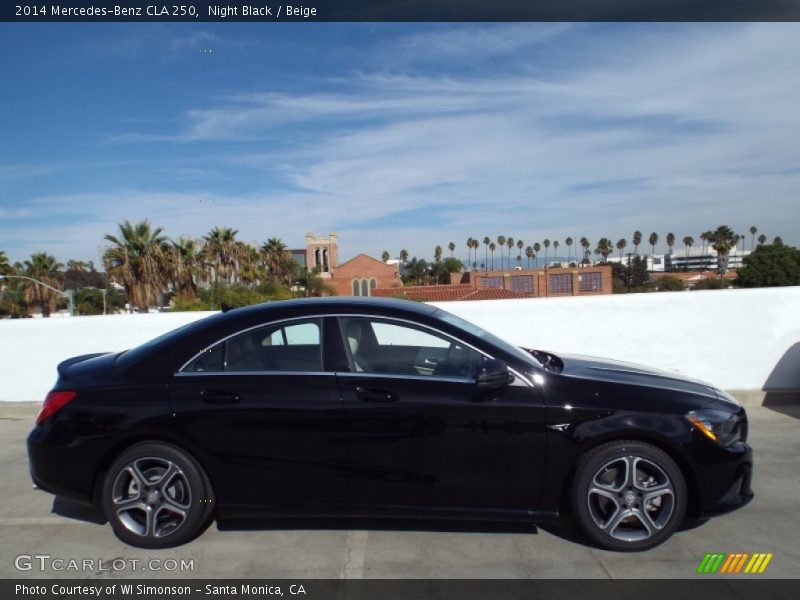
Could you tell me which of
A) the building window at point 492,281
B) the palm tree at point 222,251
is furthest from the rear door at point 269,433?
the building window at point 492,281

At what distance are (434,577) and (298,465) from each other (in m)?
1.02

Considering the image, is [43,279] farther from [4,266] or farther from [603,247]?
[603,247]

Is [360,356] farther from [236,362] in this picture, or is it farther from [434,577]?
[434,577]

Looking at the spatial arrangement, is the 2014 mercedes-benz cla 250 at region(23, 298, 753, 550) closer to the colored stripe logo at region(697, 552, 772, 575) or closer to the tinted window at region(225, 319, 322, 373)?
the tinted window at region(225, 319, 322, 373)

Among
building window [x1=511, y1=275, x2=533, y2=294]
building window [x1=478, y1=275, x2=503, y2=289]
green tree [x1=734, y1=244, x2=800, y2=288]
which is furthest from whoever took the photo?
building window [x1=478, y1=275, x2=503, y2=289]

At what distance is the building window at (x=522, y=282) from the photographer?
64375mm

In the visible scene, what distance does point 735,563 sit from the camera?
357cm

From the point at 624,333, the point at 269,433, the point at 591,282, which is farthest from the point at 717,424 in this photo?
the point at 591,282

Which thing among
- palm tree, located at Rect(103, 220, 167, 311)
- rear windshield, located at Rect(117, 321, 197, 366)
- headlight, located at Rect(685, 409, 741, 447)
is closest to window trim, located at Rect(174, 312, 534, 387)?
rear windshield, located at Rect(117, 321, 197, 366)

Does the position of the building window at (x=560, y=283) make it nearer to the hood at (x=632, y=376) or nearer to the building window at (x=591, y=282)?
the building window at (x=591, y=282)

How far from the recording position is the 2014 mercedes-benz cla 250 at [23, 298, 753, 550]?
3.68m

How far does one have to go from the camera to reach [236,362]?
3971 mm

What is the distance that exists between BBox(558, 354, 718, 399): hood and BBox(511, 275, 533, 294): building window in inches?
2393
